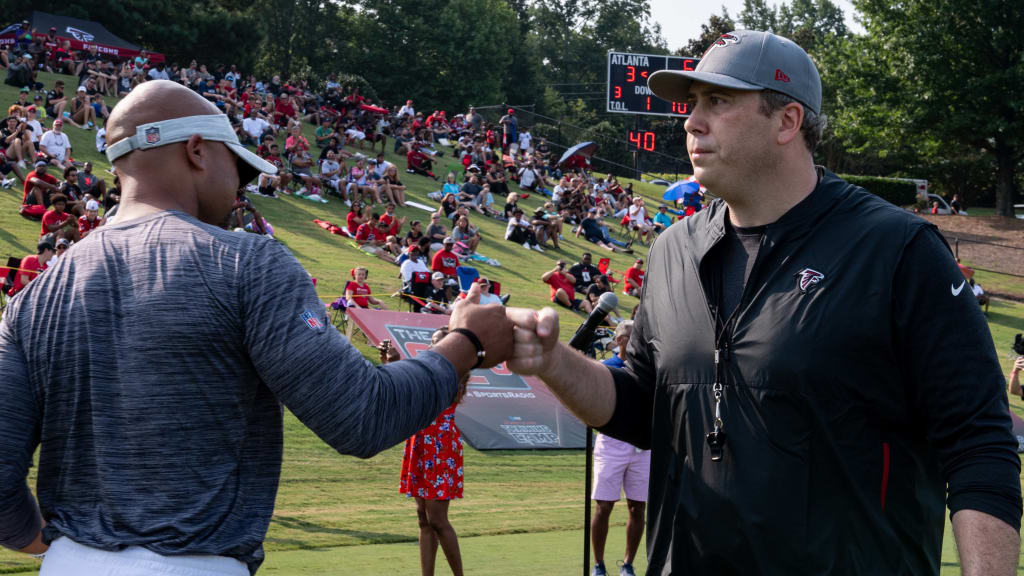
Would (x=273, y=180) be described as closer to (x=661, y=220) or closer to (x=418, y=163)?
(x=418, y=163)

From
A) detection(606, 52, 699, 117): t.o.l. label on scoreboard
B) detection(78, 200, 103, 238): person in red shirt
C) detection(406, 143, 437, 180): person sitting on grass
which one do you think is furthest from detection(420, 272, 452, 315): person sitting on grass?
detection(606, 52, 699, 117): t.o.l. label on scoreboard

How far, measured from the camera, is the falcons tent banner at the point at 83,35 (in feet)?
123

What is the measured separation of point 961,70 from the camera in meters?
42.3

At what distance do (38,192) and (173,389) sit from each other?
17.5 m

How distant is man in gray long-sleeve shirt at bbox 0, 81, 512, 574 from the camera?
6.97 ft

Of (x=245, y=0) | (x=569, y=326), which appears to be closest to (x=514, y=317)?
(x=569, y=326)

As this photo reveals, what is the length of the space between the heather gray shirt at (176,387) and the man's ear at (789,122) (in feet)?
3.99

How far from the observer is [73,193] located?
17.6 meters

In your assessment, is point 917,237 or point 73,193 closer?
point 917,237

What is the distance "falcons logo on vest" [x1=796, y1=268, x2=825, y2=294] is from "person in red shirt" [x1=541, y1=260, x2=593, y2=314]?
722 inches

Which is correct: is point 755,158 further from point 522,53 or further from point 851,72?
point 522,53

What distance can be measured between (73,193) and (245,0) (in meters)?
42.6

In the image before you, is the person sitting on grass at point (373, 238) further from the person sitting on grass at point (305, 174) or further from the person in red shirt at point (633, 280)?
the person in red shirt at point (633, 280)

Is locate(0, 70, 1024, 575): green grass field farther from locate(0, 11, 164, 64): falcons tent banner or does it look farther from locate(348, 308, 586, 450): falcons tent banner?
locate(0, 11, 164, 64): falcons tent banner
